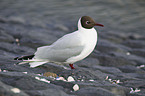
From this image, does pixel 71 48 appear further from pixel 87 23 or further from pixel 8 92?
pixel 8 92

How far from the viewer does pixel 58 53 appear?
5.34m

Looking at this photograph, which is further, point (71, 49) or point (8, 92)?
point (71, 49)

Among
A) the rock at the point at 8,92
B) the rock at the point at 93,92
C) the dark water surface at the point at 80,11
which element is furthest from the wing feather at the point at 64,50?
the dark water surface at the point at 80,11

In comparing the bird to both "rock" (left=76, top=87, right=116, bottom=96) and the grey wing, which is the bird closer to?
the grey wing

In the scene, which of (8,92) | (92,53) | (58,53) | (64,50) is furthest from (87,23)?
(92,53)

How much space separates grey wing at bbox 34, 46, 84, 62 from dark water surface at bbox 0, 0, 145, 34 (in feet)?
38.0

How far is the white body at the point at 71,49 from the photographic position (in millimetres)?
5227

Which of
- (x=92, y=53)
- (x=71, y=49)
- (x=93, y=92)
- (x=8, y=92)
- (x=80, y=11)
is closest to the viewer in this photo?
(x=8, y=92)

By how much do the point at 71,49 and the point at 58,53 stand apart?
1.00 ft

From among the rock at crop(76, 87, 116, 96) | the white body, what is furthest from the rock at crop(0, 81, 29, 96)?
the white body

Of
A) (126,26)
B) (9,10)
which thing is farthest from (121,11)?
(9,10)

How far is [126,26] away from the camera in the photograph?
700 inches

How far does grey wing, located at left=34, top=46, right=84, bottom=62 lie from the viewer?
17.2 ft

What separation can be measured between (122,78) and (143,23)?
13.4 m
